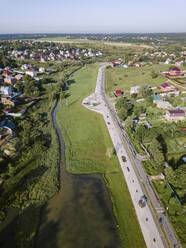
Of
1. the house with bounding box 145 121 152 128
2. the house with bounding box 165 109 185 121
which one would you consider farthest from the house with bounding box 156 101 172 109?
the house with bounding box 145 121 152 128

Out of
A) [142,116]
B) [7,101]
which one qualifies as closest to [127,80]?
[142,116]

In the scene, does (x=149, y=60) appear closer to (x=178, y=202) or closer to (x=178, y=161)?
(x=178, y=161)

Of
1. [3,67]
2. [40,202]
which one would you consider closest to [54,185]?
[40,202]

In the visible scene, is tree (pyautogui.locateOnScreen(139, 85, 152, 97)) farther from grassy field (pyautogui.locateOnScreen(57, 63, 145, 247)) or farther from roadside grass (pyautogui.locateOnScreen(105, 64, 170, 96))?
grassy field (pyautogui.locateOnScreen(57, 63, 145, 247))

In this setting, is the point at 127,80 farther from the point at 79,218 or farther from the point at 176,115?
the point at 79,218

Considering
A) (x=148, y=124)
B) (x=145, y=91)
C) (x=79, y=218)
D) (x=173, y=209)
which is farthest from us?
(x=145, y=91)

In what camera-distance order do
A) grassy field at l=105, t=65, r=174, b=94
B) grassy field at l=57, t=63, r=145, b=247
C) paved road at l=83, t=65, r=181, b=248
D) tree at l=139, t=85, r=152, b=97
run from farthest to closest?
1. grassy field at l=105, t=65, r=174, b=94
2. tree at l=139, t=85, r=152, b=97
3. grassy field at l=57, t=63, r=145, b=247
4. paved road at l=83, t=65, r=181, b=248

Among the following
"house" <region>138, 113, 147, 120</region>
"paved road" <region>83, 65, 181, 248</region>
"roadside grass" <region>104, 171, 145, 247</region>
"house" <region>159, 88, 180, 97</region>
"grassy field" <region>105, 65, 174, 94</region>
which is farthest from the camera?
"grassy field" <region>105, 65, 174, 94</region>

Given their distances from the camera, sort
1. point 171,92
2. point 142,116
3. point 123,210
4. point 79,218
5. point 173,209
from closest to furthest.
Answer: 1. point 173,209
2. point 79,218
3. point 123,210
4. point 142,116
5. point 171,92
